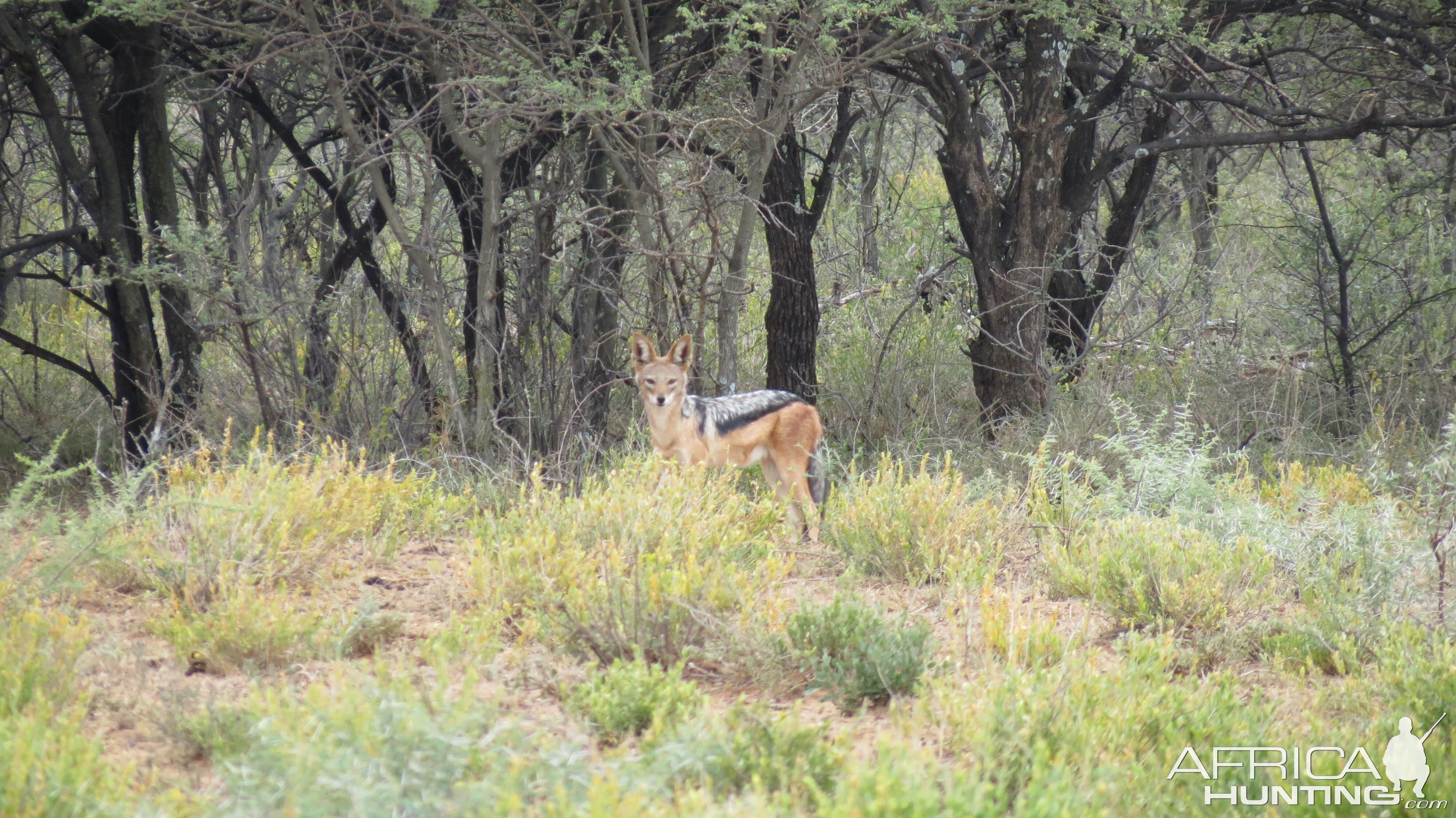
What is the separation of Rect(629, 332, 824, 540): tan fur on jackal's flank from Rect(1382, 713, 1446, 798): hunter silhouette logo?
337cm

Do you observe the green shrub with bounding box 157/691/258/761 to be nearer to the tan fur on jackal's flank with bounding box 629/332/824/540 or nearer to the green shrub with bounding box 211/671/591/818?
the green shrub with bounding box 211/671/591/818

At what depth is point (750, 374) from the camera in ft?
34.9

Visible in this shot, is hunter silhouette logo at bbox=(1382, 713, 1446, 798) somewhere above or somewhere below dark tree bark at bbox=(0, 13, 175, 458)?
below

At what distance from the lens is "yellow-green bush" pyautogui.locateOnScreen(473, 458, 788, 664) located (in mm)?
4508

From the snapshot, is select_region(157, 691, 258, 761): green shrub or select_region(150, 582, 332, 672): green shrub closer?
select_region(157, 691, 258, 761): green shrub

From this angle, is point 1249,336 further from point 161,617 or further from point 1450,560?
point 161,617

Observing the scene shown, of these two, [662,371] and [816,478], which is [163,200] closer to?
[662,371]

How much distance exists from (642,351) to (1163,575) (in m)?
3.36

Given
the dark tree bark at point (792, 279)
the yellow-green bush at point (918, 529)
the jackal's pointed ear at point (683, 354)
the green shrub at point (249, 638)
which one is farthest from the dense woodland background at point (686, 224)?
the green shrub at point (249, 638)

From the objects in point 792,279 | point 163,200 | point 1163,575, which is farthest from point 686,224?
point 1163,575

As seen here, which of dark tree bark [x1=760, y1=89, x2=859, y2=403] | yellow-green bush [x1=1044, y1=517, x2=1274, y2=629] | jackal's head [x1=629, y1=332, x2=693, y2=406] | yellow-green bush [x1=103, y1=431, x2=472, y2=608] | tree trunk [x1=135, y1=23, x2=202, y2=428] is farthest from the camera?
dark tree bark [x1=760, y1=89, x2=859, y2=403]

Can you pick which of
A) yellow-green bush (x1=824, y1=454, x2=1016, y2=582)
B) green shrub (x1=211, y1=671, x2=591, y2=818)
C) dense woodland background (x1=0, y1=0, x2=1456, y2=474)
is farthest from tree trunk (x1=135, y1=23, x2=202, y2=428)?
green shrub (x1=211, y1=671, x2=591, y2=818)

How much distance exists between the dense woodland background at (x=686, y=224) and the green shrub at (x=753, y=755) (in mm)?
4246

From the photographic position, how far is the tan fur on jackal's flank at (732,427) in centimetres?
699
